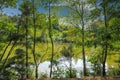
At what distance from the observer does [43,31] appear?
40.1 metres

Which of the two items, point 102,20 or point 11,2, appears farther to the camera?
point 102,20

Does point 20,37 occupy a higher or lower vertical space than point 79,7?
lower

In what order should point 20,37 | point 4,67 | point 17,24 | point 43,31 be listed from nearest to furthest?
point 4,67 < point 20,37 < point 17,24 < point 43,31

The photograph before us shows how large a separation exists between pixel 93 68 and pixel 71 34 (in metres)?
5.84

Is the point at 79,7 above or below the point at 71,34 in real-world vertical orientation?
above

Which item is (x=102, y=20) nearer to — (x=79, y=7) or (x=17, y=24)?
(x=79, y=7)

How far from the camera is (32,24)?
1515 inches

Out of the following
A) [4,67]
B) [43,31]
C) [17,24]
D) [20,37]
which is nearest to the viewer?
[4,67]

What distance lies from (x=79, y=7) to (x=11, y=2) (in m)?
10.5

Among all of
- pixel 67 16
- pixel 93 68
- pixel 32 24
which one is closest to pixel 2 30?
pixel 32 24

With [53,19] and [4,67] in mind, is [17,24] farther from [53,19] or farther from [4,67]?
[4,67]

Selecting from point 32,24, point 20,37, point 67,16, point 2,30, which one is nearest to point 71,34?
point 67,16

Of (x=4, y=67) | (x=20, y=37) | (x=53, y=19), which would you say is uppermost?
(x=53, y=19)

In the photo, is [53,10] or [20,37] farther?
[53,10]
